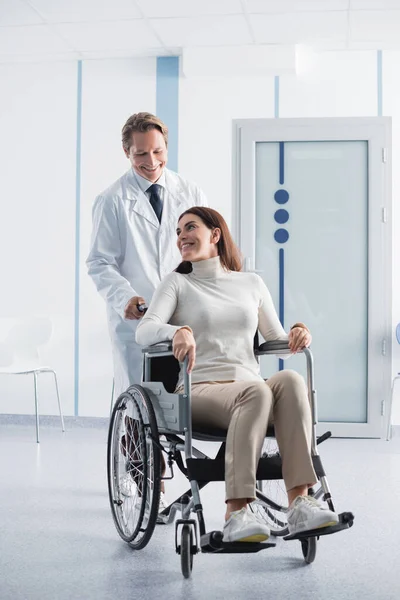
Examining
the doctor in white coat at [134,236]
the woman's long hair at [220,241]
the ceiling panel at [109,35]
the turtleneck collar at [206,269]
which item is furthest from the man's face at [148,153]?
the ceiling panel at [109,35]

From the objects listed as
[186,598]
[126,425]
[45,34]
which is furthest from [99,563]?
[45,34]

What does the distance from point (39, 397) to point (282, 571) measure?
366 centimetres

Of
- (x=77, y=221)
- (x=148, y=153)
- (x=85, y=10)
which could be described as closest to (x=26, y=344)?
(x=77, y=221)

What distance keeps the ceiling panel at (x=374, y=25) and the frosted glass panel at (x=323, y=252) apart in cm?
66

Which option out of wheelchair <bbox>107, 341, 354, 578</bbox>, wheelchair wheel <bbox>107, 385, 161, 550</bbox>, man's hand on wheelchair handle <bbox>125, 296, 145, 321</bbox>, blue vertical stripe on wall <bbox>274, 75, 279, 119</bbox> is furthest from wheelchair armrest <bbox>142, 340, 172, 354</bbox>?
blue vertical stripe on wall <bbox>274, 75, 279, 119</bbox>

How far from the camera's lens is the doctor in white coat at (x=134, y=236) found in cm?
294

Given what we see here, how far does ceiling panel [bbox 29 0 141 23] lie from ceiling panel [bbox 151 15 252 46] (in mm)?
227

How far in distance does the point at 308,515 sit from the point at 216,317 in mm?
722

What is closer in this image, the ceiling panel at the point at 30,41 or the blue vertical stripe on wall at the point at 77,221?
the ceiling panel at the point at 30,41

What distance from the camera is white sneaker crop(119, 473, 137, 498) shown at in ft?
8.60

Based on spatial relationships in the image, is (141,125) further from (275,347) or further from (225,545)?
(225,545)

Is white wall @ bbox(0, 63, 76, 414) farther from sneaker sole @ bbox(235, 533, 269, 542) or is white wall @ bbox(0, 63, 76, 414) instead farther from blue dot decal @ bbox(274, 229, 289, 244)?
sneaker sole @ bbox(235, 533, 269, 542)

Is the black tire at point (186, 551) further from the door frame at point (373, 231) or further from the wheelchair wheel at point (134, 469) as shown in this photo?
the door frame at point (373, 231)

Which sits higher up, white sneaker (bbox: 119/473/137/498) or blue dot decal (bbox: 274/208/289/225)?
blue dot decal (bbox: 274/208/289/225)
